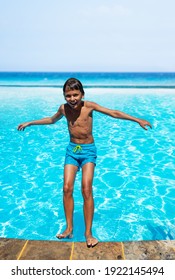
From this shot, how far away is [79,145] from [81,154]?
0.12 m

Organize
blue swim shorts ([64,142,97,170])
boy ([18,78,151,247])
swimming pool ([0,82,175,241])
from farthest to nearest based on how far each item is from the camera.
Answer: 1. swimming pool ([0,82,175,241])
2. blue swim shorts ([64,142,97,170])
3. boy ([18,78,151,247])

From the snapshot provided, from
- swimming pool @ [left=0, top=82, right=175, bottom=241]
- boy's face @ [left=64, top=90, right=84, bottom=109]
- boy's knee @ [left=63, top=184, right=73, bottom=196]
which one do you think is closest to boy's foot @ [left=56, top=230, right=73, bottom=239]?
boy's knee @ [left=63, top=184, right=73, bottom=196]

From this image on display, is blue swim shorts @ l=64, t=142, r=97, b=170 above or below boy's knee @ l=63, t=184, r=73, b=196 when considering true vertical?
above

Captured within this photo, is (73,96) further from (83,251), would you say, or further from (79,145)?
(83,251)

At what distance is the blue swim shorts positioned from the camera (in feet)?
11.1

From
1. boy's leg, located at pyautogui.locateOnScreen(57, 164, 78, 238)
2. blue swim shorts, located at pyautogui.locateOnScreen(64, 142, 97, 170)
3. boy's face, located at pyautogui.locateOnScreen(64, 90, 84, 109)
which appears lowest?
boy's leg, located at pyautogui.locateOnScreen(57, 164, 78, 238)

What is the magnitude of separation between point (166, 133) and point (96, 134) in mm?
2860

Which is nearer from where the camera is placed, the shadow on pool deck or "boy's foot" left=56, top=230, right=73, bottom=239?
the shadow on pool deck

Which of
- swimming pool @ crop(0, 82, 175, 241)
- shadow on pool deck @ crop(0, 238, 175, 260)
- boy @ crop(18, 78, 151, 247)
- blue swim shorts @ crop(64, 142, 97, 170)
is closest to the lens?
shadow on pool deck @ crop(0, 238, 175, 260)

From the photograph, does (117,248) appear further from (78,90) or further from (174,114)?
(174,114)

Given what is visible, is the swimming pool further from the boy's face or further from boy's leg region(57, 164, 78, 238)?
the boy's face

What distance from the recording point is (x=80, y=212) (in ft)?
18.7

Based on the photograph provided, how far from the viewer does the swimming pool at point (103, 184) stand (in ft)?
17.3

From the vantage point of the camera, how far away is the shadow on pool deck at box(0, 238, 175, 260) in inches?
110
